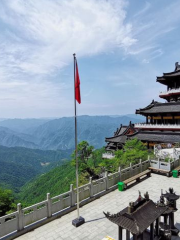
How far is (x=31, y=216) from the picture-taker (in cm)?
956

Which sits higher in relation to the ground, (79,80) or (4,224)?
(79,80)

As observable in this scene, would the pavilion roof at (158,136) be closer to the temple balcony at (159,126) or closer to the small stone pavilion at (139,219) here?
the temple balcony at (159,126)

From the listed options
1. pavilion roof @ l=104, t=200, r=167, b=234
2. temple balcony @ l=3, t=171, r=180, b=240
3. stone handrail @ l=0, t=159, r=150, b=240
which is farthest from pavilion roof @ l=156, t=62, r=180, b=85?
pavilion roof @ l=104, t=200, r=167, b=234

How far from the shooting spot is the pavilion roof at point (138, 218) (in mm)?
6297

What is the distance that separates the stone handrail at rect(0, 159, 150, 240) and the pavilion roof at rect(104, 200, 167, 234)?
4578 millimetres

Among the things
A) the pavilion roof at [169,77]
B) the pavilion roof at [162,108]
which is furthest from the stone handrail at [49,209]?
the pavilion roof at [169,77]

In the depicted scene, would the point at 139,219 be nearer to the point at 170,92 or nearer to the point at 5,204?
the point at 5,204

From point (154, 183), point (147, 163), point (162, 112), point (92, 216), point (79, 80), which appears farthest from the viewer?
point (162, 112)

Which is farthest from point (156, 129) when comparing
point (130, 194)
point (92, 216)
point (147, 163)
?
point (92, 216)

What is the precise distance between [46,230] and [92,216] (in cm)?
253

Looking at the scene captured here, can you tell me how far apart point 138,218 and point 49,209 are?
17.9ft

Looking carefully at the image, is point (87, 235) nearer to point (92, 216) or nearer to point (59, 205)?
point (92, 216)

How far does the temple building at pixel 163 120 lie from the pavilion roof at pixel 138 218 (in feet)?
69.5

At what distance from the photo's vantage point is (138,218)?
21.6ft
